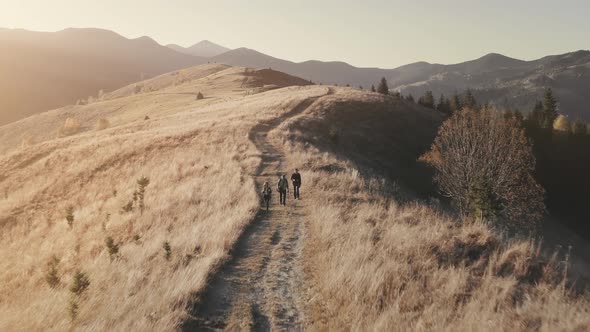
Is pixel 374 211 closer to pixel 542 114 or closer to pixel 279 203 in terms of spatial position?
pixel 279 203

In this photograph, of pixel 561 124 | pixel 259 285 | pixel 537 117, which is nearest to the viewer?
pixel 259 285

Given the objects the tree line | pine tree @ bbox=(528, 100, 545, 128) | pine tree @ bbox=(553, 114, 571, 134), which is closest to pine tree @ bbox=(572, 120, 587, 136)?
the tree line

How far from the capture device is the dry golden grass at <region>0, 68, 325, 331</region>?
31.1ft

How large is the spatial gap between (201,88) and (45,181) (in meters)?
88.1

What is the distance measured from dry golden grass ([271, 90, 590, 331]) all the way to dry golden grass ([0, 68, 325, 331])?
3.01m

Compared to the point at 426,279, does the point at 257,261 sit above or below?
below

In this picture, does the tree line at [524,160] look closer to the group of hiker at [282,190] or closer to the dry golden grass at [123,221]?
the group of hiker at [282,190]

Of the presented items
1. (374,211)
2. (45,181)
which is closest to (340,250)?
(374,211)

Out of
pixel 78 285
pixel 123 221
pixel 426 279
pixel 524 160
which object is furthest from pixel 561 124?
pixel 78 285

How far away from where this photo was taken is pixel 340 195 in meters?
19.3

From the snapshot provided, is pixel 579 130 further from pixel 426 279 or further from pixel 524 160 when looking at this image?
pixel 426 279

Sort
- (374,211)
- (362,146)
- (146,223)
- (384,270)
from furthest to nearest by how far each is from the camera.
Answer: (362,146) → (146,223) → (374,211) → (384,270)

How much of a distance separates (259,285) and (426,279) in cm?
388

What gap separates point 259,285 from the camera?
10.1m
